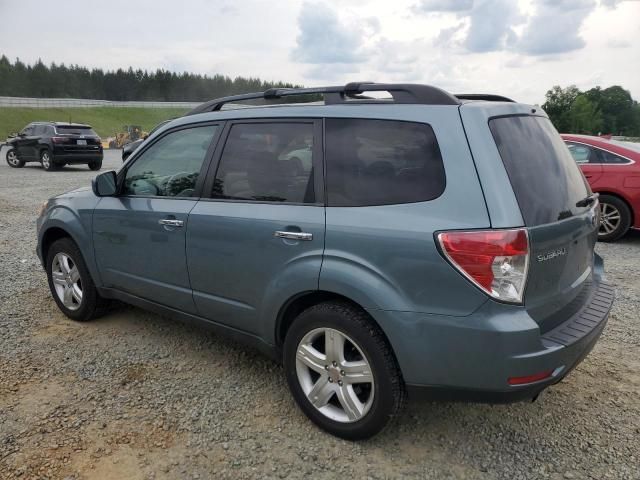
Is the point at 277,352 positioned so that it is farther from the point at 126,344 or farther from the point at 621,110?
the point at 621,110

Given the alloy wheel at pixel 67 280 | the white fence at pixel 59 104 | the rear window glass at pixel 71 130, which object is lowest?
the alloy wheel at pixel 67 280

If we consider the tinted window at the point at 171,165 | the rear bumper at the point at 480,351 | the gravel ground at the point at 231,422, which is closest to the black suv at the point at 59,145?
the gravel ground at the point at 231,422

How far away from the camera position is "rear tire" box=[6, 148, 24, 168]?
63.2 ft

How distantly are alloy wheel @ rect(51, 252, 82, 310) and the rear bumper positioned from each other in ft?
9.63

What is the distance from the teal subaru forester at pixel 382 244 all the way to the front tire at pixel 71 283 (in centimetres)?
101

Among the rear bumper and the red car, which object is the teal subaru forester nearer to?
the rear bumper

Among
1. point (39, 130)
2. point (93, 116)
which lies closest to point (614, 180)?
point (39, 130)

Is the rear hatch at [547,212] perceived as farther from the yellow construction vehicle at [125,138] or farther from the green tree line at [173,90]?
the green tree line at [173,90]

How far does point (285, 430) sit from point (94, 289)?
222cm

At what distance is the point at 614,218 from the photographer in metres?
7.37

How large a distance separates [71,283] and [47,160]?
15559 millimetres

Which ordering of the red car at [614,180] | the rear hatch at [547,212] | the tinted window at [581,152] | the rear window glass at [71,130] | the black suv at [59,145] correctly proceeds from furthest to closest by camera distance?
the rear window glass at [71,130] < the black suv at [59,145] < the tinted window at [581,152] < the red car at [614,180] < the rear hatch at [547,212]

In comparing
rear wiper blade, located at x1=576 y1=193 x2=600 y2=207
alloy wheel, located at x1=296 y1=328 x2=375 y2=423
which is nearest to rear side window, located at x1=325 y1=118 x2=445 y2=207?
alloy wheel, located at x1=296 y1=328 x2=375 y2=423

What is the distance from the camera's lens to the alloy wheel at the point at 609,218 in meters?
7.34
